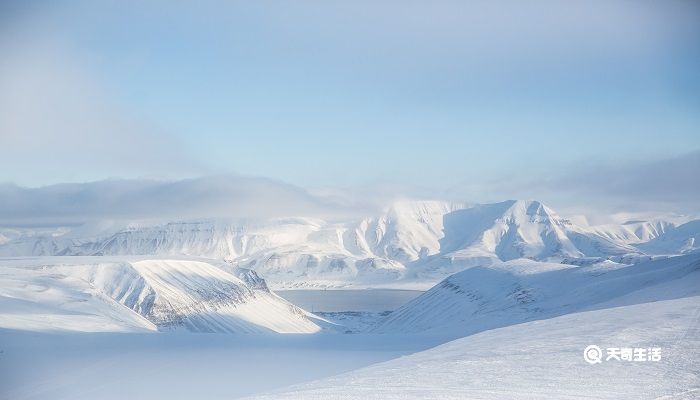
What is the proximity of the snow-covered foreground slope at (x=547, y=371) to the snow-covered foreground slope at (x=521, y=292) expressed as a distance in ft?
110

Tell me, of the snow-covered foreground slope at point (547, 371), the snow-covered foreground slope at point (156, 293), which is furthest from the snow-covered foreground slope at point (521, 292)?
the snow-covered foreground slope at point (547, 371)

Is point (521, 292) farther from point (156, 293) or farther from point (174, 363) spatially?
point (156, 293)

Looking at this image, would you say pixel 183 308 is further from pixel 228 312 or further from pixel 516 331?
pixel 516 331

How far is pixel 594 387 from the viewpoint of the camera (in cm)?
1059

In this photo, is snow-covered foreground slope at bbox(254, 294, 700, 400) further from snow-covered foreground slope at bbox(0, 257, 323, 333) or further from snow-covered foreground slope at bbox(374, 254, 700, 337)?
snow-covered foreground slope at bbox(0, 257, 323, 333)

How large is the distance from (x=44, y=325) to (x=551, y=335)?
127 feet

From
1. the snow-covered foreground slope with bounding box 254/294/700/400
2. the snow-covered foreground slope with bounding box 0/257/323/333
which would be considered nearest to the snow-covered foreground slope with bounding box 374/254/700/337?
the snow-covered foreground slope with bounding box 0/257/323/333

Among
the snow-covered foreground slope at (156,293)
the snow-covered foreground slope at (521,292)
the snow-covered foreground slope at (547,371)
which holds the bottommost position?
the snow-covered foreground slope at (547,371)

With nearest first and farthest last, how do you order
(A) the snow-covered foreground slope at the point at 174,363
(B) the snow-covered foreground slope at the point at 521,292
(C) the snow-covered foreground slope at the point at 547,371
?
(C) the snow-covered foreground slope at the point at 547,371, (A) the snow-covered foreground slope at the point at 174,363, (B) the snow-covered foreground slope at the point at 521,292

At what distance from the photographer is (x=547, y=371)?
11.9m

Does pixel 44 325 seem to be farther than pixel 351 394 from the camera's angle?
Yes

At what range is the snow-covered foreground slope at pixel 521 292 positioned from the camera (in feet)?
182

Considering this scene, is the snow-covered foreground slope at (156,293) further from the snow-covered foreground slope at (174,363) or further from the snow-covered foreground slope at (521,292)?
the snow-covered foreground slope at (174,363)

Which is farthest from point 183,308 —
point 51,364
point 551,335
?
point 551,335
